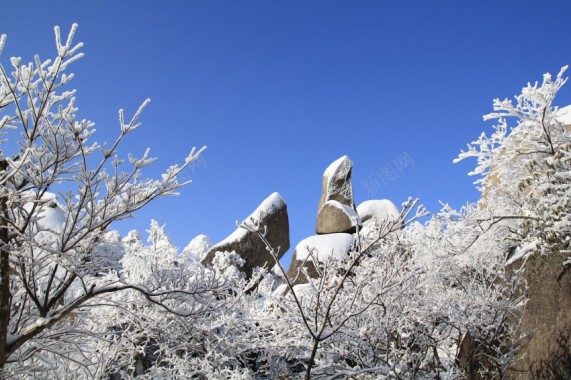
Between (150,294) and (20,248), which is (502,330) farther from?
(20,248)

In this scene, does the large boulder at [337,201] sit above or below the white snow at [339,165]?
below

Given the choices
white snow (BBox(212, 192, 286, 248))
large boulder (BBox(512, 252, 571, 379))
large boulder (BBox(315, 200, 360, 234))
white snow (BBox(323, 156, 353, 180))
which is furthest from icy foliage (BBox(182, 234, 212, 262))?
large boulder (BBox(512, 252, 571, 379))

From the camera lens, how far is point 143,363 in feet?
26.9

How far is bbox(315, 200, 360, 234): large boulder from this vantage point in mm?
18406

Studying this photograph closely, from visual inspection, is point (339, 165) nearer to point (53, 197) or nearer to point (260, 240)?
point (260, 240)

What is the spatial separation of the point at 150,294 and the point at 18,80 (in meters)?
2.47

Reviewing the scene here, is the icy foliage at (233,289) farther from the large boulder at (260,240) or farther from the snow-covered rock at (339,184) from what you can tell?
the snow-covered rock at (339,184)

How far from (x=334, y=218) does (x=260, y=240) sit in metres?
4.57

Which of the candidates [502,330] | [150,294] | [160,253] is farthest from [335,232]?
[150,294]

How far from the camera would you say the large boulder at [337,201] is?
18.5 m

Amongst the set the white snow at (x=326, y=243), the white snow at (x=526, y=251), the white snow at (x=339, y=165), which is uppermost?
the white snow at (x=339, y=165)

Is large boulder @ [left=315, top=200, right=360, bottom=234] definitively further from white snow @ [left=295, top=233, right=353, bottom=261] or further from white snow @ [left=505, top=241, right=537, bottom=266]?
white snow @ [left=505, top=241, right=537, bottom=266]

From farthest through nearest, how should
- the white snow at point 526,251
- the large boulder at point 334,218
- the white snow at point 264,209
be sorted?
the large boulder at point 334,218
the white snow at point 264,209
the white snow at point 526,251

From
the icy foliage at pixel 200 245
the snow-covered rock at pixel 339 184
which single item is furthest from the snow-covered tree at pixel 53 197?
the snow-covered rock at pixel 339 184
